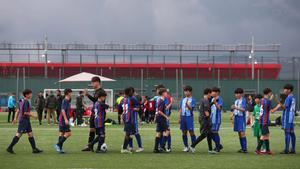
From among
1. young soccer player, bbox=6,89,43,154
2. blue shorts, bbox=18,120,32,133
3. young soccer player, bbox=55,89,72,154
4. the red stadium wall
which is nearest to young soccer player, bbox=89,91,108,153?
young soccer player, bbox=55,89,72,154

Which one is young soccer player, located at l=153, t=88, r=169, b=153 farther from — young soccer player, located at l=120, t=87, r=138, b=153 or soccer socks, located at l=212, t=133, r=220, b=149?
soccer socks, located at l=212, t=133, r=220, b=149

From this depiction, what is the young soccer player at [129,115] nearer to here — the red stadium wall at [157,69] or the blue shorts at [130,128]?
the blue shorts at [130,128]

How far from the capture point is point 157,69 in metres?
75.6

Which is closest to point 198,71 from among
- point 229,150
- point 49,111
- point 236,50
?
point 236,50

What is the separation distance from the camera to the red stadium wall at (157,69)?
7456 cm

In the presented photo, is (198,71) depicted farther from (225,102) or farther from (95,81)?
(95,81)

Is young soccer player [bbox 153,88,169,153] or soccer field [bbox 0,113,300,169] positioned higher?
young soccer player [bbox 153,88,169,153]

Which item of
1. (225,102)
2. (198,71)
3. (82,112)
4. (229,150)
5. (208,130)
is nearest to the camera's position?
(208,130)

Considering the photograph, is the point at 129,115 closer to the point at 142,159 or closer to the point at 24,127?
the point at 142,159

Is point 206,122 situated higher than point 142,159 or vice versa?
point 206,122

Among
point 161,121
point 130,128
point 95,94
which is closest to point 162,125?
point 161,121

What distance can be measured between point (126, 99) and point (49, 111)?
18986 millimetres

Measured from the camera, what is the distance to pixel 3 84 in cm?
6906

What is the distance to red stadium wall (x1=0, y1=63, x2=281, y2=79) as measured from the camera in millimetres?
74562
